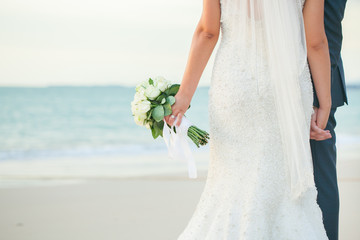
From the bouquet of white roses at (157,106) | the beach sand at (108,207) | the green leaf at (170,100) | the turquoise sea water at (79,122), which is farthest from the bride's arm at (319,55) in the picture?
the turquoise sea water at (79,122)

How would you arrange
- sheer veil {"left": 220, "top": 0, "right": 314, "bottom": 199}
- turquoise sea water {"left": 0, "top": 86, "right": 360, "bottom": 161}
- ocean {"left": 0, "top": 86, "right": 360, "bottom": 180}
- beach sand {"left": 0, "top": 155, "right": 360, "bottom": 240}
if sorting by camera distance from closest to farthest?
sheer veil {"left": 220, "top": 0, "right": 314, "bottom": 199}
beach sand {"left": 0, "top": 155, "right": 360, "bottom": 240}
ocean {"left": 0, "top": 86, "right": 360, "bottom": 180}
turquoise sea water {"left": 0, "top": 86, "right": 360, "bottom": 161}

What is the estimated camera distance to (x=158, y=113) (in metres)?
2.77

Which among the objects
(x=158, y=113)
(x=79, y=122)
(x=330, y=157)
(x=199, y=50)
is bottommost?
(x=79, y=122)

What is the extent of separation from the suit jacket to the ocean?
5877 millimetres

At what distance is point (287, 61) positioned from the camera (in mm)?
2529

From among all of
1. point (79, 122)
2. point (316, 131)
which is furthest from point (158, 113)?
point (79, 122)

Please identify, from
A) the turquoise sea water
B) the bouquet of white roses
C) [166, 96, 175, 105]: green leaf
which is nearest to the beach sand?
the bouquet of white roses

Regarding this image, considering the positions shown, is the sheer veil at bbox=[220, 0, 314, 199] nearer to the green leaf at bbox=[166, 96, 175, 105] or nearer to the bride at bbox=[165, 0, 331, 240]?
the bride at bbox=[165, 0, 331, 240]

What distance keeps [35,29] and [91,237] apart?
81.8ft

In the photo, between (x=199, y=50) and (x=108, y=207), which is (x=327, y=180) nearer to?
(x=199, y=50)

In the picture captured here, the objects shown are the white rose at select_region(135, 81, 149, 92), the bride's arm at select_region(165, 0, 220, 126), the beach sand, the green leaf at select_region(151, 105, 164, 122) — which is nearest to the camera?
the bride's arm at select_region(165, 0, 220, 126)

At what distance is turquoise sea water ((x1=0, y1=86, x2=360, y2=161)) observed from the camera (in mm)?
13102

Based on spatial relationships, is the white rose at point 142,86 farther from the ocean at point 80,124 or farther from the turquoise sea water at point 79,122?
the turquoise sea water at point 79,122

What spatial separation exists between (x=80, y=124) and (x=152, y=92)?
17813 millimetres
